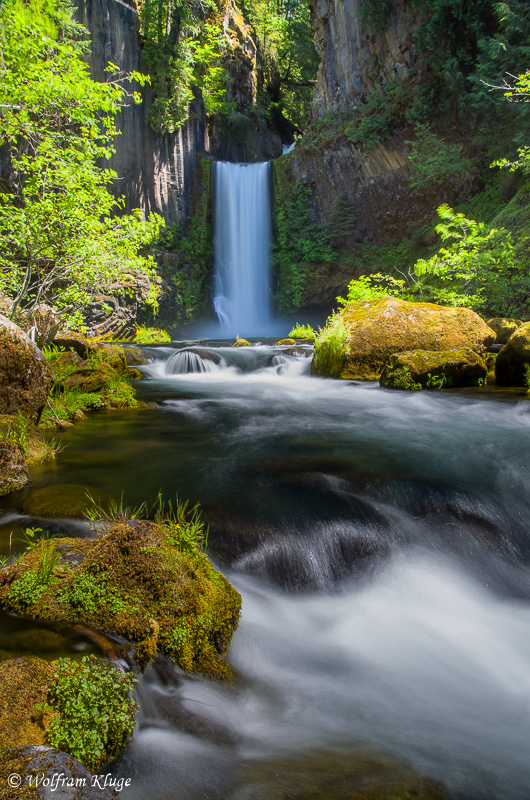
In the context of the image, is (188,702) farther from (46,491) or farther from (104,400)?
(104,400)

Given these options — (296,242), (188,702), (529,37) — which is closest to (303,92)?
(296,242)

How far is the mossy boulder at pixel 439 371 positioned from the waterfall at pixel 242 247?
1686cm

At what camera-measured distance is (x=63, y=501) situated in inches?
133

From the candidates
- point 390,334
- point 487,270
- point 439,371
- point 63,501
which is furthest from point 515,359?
point 63,501

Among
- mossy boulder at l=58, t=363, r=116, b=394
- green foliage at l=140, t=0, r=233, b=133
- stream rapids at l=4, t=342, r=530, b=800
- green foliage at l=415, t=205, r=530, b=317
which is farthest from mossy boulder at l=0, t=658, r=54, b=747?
green foliage at l=140, t=0, r=233, b=133

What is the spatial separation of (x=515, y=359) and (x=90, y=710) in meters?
8.39

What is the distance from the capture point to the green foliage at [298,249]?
23.5m

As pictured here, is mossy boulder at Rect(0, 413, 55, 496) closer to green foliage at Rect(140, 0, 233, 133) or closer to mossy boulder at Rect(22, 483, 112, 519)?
mossy boulder at Rect(22, 483, 112, 519)

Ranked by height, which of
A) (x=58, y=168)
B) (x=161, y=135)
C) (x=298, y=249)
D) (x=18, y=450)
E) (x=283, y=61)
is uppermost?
(x=283, y=61)

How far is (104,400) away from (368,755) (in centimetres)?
629

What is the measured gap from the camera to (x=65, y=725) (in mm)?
1441

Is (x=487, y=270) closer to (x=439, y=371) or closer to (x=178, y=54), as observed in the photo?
(x=439, y=371)

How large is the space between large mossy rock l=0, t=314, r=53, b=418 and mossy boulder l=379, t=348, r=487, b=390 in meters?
6.04

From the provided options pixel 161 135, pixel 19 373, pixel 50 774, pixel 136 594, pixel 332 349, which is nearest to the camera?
pixel 50 774
